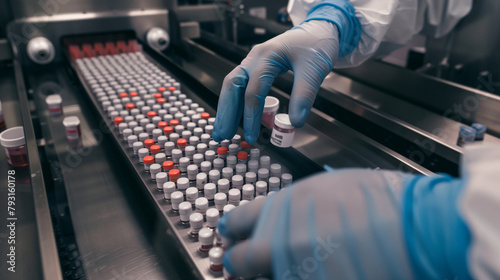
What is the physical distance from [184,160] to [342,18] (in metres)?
0.69

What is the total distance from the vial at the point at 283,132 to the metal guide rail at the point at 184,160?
2.3 inches

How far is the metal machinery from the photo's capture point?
0.74 m

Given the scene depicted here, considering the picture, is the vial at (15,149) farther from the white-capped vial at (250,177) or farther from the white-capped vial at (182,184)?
the white-capped vial at (250,177)

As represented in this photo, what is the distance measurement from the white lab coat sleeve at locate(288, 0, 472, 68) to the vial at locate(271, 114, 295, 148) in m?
0.52

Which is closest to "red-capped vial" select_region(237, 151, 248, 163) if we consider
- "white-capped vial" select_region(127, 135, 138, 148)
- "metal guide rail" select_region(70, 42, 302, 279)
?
"metal guide rail" select_region(70, 42, 302, 279)

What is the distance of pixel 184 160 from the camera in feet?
3.07

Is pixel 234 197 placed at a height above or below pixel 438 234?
below

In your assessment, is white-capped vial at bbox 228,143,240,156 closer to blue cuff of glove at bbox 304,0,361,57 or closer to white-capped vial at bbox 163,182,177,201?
white-capped vial at bbox 163,182,177,201

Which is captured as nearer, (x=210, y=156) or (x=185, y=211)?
(x=185, y=211)

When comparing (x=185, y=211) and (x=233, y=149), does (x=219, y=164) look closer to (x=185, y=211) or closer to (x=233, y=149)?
(x=233, y=149)

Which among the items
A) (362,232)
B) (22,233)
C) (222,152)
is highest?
(362,232)

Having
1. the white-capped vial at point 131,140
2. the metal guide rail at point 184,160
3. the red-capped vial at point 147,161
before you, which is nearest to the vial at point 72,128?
the metal guide rail at point 184,160

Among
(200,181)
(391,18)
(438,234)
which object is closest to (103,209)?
(200,181)

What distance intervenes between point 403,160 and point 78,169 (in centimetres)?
91
